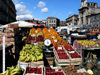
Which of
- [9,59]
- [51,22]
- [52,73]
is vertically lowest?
[52,73]

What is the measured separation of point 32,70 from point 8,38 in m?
2.28

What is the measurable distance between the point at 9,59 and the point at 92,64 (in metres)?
4.26

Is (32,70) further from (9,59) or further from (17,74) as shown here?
(9,59)

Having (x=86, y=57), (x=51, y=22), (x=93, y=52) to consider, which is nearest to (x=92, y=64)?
(x=86, y=57)

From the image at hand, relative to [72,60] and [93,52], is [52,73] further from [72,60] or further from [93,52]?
[93,52]

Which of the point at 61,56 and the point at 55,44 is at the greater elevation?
the point at 55,44

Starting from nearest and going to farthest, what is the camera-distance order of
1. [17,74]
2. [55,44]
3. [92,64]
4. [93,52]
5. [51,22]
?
[17,74] → [92,64] → [93,52] → [55,44] → [51,22]

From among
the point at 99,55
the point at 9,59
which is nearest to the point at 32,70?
the point at 9,59

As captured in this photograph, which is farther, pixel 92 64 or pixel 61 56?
pixel 61 56

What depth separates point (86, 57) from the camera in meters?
6.77

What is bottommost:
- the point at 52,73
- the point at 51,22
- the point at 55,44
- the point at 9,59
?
the point at 52,73

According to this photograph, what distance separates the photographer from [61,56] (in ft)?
21.5

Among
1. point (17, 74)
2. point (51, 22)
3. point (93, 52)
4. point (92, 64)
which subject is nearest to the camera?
point (17, 74)

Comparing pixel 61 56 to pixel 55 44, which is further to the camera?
pixel 55 44
